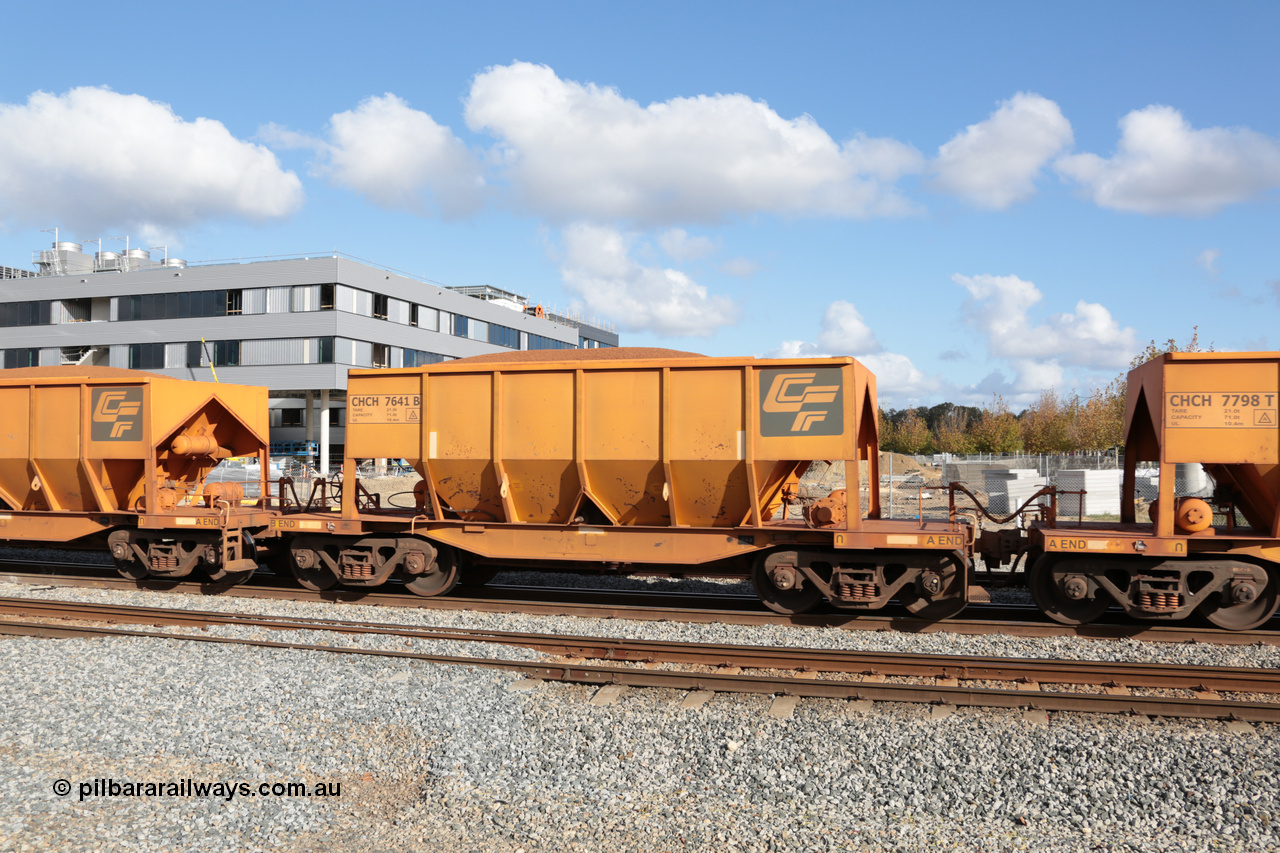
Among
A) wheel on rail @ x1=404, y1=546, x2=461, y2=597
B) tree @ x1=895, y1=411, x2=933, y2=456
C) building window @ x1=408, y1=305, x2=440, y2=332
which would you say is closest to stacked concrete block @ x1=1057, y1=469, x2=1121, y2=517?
wheel on rail @ x1=404, y1=546, x2=461, y2=597

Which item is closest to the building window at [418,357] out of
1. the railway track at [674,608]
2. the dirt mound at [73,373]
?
the dirt mound at [73,373]

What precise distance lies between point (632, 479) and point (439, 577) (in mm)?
3356

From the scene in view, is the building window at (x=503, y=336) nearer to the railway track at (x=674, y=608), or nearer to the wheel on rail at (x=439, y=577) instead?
the railway track at (x=674, y=608)

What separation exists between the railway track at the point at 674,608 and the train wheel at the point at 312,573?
0.50ft

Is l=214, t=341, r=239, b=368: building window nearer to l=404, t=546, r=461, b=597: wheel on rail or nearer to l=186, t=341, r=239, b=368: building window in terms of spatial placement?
l=186, t=341, r=239, b=368: building window

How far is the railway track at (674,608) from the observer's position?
9.76 m

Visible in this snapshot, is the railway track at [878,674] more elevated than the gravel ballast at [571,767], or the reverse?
the railway track at [878,674]

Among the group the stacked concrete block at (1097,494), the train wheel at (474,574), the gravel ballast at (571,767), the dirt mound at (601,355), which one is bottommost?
the gravel ballast at (571,767)

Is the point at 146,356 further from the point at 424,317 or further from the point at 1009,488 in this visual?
the point at 1009,488

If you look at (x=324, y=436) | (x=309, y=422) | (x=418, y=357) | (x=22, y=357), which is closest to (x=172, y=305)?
(x=309, y=422)

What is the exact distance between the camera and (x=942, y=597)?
1030 centimetres

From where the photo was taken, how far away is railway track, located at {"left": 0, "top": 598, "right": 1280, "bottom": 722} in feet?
24.1

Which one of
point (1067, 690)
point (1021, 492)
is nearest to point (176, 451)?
point (1067, 690)

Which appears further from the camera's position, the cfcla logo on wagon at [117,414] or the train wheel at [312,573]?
the cfcla logo on wagon at [117,414]
